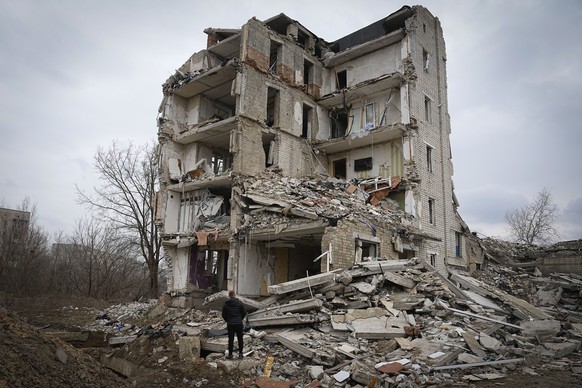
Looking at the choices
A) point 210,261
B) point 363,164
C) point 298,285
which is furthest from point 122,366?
point 363,164

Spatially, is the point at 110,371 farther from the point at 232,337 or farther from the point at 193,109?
the point at 193,109

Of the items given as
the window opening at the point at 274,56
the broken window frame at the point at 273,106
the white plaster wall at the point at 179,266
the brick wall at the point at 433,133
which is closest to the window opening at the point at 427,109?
the brick wall at the point at 433,133

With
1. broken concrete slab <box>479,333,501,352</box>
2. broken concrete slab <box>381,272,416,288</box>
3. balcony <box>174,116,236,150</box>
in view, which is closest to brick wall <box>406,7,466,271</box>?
broken concrete slab <box>381,272,416,288</box>

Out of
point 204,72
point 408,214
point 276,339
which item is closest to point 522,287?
point 408,214

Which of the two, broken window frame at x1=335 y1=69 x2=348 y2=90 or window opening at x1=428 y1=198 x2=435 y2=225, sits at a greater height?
broken window frame at x1=335 y1=69 x2=348 y2=90

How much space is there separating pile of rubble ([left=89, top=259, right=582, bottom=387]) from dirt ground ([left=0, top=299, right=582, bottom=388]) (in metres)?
0.08

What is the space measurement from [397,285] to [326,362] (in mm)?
4365

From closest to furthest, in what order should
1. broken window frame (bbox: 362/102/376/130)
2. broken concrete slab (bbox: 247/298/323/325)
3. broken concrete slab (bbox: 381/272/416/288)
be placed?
broken concrete slab (bbox: 247/298/323/325), broken concrete slab (bbox: 381/272/416/288), broken window frame (bbox: 362/102/376/130)

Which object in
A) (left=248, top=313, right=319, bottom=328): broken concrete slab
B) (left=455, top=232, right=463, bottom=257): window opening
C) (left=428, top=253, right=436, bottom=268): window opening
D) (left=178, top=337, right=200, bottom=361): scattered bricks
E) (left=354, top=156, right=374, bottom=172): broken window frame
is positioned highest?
(left=354, top=156, right=374, bottom=172): broken window frame

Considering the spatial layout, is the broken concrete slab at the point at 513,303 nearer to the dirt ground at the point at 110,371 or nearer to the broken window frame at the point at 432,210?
the dirt ground at the point at 110,371

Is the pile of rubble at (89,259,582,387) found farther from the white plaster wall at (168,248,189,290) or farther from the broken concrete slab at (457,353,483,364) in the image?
the white plaster wall at (168,248,189,290)

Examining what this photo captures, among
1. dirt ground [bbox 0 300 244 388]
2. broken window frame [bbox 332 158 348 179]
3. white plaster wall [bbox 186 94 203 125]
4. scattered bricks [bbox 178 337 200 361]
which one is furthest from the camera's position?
broken window frame [bbox 332 158 348 179]

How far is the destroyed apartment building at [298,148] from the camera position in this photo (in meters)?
17.4

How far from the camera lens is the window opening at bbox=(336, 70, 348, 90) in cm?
2301
